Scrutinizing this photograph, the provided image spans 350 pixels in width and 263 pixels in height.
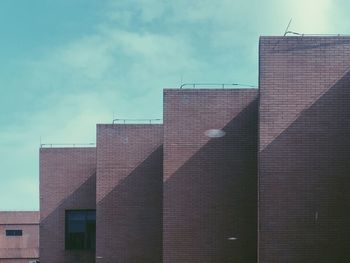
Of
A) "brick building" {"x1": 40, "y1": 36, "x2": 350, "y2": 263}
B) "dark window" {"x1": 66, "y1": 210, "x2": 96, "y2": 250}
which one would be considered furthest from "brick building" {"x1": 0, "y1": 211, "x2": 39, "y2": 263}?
"brick building" {"x1": 40, "y1": 36, "x2": 350, "y2": 263}

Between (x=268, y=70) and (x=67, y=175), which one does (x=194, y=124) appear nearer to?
(x=268, y=70)

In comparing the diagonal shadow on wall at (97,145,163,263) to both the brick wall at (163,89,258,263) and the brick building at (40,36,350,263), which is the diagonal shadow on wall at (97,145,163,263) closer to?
the brick building at (40,36,350,263)

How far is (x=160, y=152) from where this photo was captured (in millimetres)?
25297

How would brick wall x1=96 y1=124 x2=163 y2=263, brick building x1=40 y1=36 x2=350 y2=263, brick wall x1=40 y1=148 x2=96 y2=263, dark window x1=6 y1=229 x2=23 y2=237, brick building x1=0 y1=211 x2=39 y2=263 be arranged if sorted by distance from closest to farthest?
brick building x1=40 y1=36 x2=350 y2=263 < brick wall x1=96 y1=124 x2=163 y2=263 < brick wall x1=40 y1=148 x2=96 y2=263 < brick building x1=0 y1=211 x2=39 y2=263 < dark window x1=6 y1=229 x2=23 y2=237

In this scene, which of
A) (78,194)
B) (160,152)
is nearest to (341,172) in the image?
(160,152)

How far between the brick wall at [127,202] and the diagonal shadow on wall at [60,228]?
4915 millimetres

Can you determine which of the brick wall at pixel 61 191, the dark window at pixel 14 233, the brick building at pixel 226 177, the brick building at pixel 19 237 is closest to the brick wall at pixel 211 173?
the brick building at pixel 226 177

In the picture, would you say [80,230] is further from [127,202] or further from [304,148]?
[304,148]

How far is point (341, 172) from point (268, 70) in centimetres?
290

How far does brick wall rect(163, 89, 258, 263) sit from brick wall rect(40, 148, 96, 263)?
9850mm

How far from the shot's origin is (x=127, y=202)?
2525cm

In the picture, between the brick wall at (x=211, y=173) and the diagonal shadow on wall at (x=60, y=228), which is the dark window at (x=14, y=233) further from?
the brick wall at (x=211, y=173)

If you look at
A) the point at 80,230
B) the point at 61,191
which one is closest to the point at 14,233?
the point at 80,230

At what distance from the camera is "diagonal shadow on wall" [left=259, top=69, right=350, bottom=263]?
53.3ft
